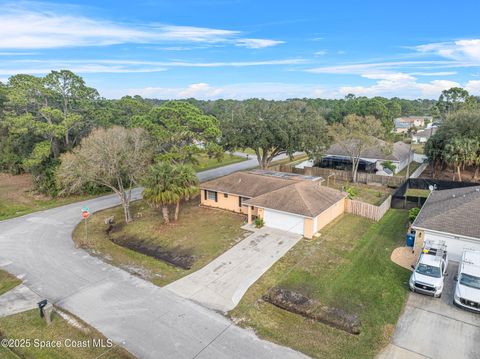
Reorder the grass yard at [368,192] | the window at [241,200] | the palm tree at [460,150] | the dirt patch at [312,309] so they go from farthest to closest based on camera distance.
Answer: the palm tree at [460,150] → the grass yard at [368,192] → the window at [241,200] → the dirt patch at [312,309]

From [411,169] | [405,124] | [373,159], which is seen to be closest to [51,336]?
[373,159]

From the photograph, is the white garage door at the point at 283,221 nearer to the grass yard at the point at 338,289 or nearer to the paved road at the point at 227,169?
the grass yard at the point at 338,289

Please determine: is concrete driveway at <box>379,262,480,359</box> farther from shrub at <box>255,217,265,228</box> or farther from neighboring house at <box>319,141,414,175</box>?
neighboring house at <box>319,141,414,175</box>

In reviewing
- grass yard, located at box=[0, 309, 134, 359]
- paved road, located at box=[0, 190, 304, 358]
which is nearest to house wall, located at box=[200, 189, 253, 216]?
paved road, located at box=[0, 190, 304, 358]

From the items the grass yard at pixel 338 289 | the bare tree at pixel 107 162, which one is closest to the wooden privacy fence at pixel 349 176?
the grass yard at pixel 338 289

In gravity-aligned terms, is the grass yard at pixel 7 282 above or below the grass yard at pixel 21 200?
below

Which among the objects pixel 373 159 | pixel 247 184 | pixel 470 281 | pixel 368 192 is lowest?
pixel 368 192

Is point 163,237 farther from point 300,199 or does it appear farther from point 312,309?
point 312,309
